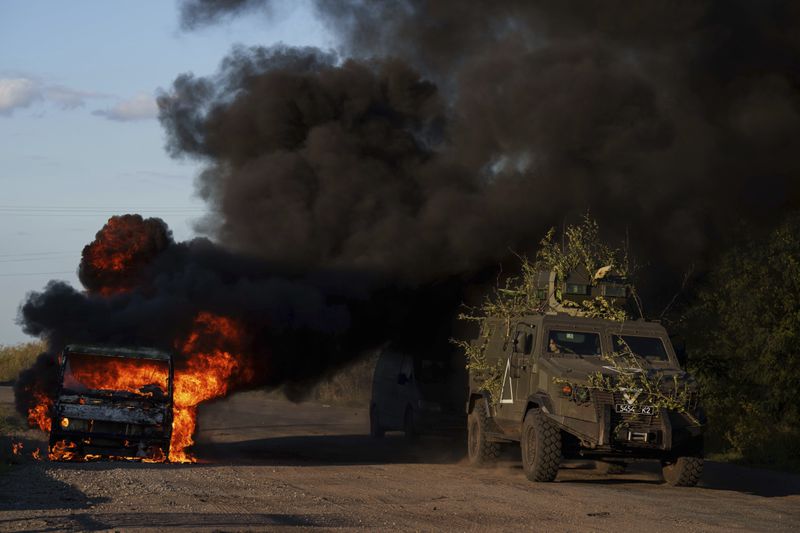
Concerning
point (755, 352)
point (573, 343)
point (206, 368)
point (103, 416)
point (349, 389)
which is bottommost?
point (103, 416)

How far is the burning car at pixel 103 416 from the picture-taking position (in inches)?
627

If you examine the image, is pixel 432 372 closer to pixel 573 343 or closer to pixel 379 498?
pixel 573 343

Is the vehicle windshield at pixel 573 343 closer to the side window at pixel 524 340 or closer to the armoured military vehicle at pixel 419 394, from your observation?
the side window at pixel 524 340

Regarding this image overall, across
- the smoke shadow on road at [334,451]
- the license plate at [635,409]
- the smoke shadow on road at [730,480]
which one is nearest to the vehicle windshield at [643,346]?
the license plate at [635,409]

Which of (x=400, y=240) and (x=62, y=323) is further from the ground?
(x=400, y=240)

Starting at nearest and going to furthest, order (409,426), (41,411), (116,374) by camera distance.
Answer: (116,374)
(41,411)
(409,426)

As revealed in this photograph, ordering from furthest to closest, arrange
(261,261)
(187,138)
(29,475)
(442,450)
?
(187,138) < (261,261) < (442,450) < (29,475)

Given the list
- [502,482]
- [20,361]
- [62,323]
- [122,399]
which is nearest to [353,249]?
[62,323]

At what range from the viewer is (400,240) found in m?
25.0

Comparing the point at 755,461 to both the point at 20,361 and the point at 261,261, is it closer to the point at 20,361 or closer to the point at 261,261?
the point at 261,261

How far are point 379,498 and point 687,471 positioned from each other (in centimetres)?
463

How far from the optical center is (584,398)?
45.2 ft

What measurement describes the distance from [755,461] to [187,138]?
577 inches

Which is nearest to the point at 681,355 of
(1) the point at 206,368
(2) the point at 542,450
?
(2) the point at 542,450
